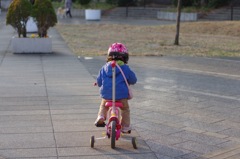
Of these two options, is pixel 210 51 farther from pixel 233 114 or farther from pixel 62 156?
pixel 62 156

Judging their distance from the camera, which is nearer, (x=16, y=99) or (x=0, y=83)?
(x=16, y=99)

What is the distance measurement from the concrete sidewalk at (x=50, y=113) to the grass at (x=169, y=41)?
383 centimetres

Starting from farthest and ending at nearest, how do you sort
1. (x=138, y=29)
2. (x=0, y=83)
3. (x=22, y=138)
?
(x=138, y=29)
(x=0, y=83)
(x=22, y=138)

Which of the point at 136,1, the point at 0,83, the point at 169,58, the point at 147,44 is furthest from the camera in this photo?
the point at 136,1

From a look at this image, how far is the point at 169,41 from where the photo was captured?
20.5 metres

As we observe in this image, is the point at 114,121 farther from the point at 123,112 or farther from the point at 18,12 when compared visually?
the point at 18,12

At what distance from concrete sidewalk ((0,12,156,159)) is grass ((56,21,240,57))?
3.83 m

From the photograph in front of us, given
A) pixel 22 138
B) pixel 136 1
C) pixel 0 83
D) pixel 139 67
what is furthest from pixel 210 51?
pixel 136 1

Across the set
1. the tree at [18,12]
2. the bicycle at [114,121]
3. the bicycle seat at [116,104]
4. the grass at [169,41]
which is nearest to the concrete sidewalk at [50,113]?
the bicycle at [114,121]

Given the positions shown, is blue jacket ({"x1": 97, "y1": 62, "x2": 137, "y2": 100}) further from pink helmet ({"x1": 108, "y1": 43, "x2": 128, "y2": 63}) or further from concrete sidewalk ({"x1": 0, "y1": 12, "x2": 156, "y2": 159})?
concrete sidewalk ({"x1": 0, "y1": 12, "x2": 156, "y2": 159})

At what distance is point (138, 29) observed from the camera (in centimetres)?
2706

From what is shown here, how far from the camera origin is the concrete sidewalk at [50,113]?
5996mm

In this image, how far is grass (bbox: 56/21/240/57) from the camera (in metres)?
16.7

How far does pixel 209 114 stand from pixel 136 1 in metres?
39.4
